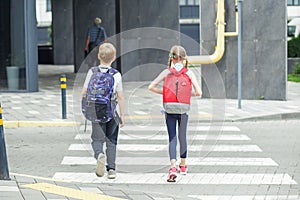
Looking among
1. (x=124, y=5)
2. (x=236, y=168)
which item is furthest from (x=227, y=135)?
(x=124, y=5)

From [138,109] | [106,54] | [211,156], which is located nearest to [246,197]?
[106,54]

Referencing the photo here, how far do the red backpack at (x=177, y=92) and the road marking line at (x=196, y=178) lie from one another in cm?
87

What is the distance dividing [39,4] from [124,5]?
223 ft

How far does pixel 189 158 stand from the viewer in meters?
10.5

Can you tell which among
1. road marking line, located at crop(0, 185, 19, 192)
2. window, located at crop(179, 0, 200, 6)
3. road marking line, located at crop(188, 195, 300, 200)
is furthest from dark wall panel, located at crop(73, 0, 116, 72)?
window, located at crop(179, 0, 200, 6)

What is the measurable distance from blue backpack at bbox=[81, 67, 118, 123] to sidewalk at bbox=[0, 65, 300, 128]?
4067mm

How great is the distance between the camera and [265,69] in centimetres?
1798

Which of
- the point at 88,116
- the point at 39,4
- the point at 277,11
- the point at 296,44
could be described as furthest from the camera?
the point at 39,4

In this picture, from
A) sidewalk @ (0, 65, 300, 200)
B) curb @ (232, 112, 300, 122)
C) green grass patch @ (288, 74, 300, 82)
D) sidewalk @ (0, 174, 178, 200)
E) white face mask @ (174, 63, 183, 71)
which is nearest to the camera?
sidewalk @ (0, 174, 178, 200)

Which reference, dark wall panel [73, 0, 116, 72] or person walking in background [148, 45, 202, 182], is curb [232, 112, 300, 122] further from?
dark wall panel [73, 0, 116, 72]

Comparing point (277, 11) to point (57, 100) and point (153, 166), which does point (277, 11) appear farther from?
point (153, 166)

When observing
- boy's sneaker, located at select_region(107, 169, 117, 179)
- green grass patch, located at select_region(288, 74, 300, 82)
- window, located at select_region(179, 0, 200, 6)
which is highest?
window, located at select_region(179, 0, 200, 6)

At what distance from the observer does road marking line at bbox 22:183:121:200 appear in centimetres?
722

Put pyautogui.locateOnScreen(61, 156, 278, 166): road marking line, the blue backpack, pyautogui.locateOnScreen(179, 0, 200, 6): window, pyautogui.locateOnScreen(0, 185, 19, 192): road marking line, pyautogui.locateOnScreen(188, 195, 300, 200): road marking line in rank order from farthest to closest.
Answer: pyautogui.locateOnScreen(179, 0, 200, 6): window → pyautogui.locateOnScreen(61, 156, 278, 166): road marking line → the blue backpack → pyautogui.locateOnScreen(188, 195, 300, 200): road marking line → pyautogui.locateOnScreen(0, 185, 19, 192): road marking line
